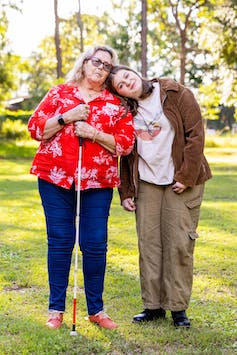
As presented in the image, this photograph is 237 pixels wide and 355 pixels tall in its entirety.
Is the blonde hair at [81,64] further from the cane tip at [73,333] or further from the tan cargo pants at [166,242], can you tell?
the cane tip at [73,333]

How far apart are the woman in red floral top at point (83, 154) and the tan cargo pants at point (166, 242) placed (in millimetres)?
324

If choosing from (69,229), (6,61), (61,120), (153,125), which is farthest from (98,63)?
(6,61)

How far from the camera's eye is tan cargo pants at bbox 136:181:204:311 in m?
4.40

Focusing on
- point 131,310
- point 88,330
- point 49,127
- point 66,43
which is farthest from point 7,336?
point 66,43

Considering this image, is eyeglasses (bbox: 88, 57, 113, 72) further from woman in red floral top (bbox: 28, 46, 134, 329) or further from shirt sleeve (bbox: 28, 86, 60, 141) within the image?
shirt sleeve (bbox: 28, 86, 60, 141)

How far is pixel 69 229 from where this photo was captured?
427 centimetres

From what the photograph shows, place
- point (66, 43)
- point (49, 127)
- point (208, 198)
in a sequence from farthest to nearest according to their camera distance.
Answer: point (66, 43), point (208, 198), point (49, 127)

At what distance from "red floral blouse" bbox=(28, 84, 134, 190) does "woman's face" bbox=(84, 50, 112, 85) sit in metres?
0.11

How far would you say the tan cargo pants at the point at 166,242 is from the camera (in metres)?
4.40

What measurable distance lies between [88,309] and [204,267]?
6.90 ft

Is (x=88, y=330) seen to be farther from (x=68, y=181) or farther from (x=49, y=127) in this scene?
(x=49, y=127)

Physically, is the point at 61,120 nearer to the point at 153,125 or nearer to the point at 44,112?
the point at 44,112

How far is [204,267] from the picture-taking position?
20.6 feet

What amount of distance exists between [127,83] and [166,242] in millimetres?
1133
